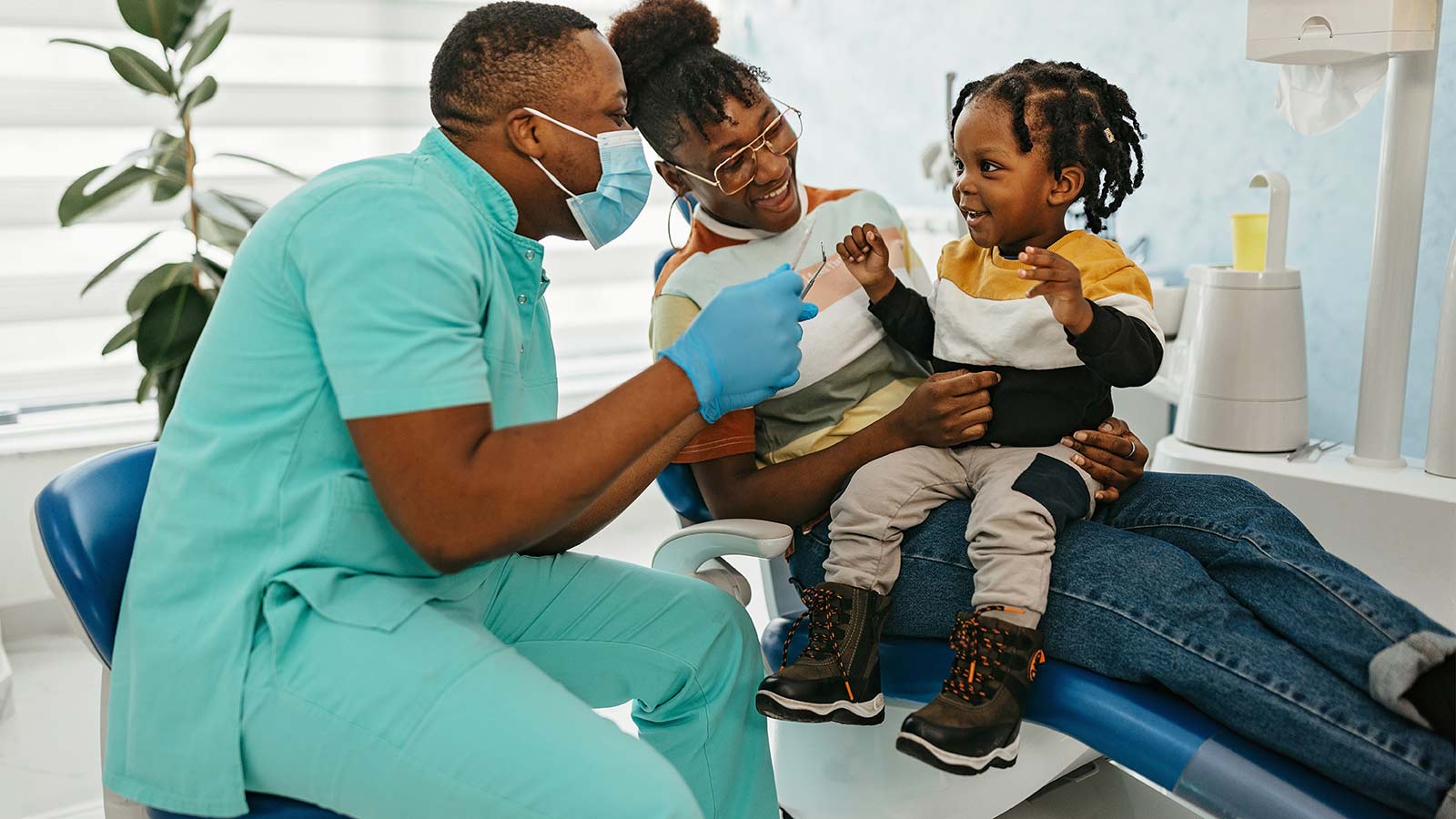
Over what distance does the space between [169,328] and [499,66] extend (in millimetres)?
1496

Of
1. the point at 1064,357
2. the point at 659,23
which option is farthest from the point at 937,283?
the point at 659,23

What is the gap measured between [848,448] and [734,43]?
2.73 meters

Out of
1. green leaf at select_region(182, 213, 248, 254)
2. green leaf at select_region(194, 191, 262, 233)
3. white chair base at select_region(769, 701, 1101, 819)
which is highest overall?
green leaf at select_region(194, 191, 262, 233)

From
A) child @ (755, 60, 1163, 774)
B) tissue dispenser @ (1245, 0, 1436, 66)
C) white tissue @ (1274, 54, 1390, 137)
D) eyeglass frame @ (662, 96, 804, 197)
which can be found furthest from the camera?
white tissue @ (1274, 54, 1390, 137)

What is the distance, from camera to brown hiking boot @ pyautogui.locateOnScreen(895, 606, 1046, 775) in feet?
4.19

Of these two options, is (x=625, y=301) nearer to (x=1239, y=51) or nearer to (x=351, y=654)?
(x=1239, y=51)

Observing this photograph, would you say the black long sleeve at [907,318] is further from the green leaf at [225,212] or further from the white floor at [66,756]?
the green leaf at [225,212]

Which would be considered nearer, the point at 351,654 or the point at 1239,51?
the point at 351,654

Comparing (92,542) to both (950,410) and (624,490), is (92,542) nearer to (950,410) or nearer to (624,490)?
(624,490)

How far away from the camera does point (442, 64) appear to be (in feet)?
4.34

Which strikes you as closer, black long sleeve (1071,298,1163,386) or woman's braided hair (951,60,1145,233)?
black long sleeve (1071,298,1163,386)

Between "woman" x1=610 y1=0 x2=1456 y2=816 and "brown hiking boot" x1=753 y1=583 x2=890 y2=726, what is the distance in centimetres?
10

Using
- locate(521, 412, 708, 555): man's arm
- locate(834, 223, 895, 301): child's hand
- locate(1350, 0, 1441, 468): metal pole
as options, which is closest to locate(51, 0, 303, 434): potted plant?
locate(521, 412, 708, 555): man's arm

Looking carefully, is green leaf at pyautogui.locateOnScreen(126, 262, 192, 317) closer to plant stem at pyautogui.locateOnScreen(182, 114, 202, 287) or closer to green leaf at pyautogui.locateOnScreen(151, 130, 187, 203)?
plant stem at pyautogui.locateOnScreen(182, 114, 202, 287)
